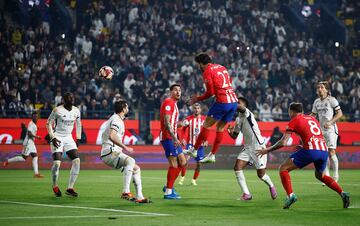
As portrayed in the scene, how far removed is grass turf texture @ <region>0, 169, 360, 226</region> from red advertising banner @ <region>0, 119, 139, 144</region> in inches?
420

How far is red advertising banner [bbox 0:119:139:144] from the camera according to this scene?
33656 mm

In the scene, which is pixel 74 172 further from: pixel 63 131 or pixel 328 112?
pixel 328 112

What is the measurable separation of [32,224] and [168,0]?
32487 millimetres

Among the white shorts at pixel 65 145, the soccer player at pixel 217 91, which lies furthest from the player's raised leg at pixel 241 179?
the white shorts at pixel 65 145

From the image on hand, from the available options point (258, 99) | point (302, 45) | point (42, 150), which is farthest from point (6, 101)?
point (302, 45)

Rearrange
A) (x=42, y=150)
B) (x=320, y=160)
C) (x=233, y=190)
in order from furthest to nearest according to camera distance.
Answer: (x=42, y=150) < (x=233, y=190) < (x=320, y=160)

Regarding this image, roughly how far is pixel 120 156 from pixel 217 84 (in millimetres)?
2831

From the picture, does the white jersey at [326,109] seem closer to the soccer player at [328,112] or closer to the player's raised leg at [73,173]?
the soccer player at [328,112]

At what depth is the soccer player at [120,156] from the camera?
16.8 metres

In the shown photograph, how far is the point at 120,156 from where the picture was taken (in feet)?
56.5

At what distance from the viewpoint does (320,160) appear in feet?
51.7

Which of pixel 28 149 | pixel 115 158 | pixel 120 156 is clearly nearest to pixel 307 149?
pixel 120 156

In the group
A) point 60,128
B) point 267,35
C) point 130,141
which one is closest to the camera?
point 60,128

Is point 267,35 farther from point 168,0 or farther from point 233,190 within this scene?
point 233,190
